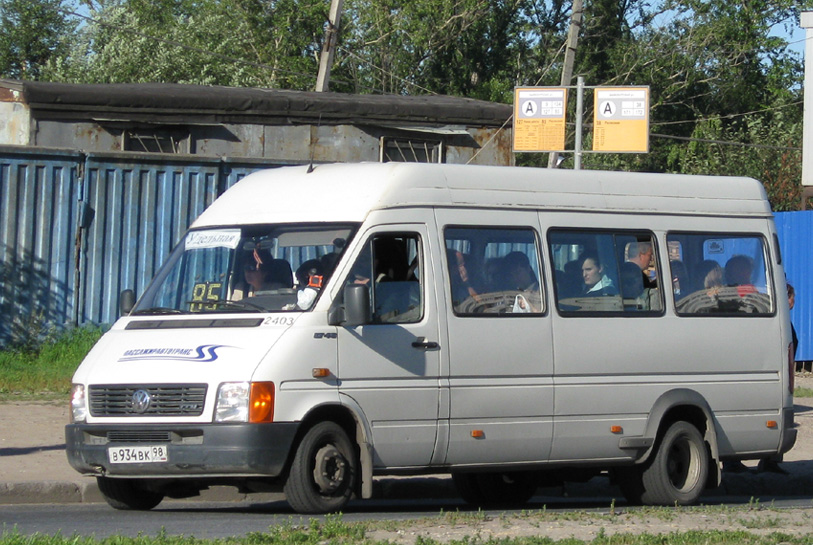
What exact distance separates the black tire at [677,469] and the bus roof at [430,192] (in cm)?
180

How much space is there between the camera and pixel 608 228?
9609 millimetres

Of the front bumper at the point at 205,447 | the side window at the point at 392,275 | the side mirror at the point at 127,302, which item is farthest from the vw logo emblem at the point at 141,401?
the side window at the point at 392,275

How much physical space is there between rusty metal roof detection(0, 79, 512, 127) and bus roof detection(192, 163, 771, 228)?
9.10 m

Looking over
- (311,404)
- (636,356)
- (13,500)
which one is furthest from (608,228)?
(13,500)

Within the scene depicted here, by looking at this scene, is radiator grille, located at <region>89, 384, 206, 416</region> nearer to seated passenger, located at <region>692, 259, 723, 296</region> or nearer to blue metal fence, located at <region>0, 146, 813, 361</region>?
seated passenger, located at <region>692, 259, 723, 296</region>

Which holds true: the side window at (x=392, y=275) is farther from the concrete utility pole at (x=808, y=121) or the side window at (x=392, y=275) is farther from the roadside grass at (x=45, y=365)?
the concrete utility pole at (x=808, y=121)

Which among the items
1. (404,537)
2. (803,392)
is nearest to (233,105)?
(803,392)

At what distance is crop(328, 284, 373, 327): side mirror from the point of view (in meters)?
7.91

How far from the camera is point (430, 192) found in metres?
8.63

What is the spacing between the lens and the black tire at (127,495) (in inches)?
336

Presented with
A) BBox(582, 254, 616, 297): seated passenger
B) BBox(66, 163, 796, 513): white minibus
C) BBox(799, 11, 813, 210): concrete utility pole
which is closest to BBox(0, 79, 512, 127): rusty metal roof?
BBox(799, 11, 813, 210): concrete utility pole

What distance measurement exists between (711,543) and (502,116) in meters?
14.8

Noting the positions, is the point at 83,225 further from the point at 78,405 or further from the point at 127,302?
the point at 78,405

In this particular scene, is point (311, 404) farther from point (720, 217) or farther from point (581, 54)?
point (581, 54)
